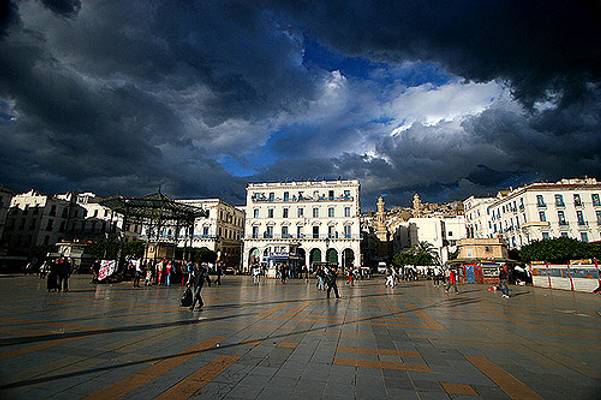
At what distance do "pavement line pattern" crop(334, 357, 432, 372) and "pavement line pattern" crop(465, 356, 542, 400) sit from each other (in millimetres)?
901

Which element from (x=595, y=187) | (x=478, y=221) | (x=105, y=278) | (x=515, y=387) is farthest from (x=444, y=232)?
(x=515, y=387)

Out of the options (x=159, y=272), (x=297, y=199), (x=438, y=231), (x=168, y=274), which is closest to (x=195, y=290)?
(x=168, y=274)

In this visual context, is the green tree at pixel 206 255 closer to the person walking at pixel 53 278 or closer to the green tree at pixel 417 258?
the green tree at pixel 417 258

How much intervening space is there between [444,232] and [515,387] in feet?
246

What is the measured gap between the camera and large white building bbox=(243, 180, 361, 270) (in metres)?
53.8

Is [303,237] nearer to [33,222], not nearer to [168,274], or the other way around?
[168,274]

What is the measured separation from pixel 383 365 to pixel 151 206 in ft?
74.7

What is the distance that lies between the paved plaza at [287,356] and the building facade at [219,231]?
157 feet

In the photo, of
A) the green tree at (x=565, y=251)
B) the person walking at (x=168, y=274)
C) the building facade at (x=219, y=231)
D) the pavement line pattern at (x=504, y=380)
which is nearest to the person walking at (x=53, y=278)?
the person walking at (x=168, y=274)

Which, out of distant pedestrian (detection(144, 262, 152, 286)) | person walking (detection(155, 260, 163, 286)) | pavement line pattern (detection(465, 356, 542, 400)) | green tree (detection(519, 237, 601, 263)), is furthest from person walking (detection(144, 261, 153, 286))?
green tree (detection(519, 237, 601, 263))

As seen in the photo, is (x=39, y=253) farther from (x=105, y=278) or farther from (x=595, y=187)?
(x=595, y=187)

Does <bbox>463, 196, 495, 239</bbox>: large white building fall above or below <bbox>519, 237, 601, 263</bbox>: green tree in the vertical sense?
above

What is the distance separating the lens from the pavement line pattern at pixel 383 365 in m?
5.01

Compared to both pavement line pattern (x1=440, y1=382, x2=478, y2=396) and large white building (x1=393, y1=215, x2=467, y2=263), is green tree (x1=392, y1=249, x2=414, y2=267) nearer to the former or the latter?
large white building (x1=393, y1=215, x2=467, y2=263)
